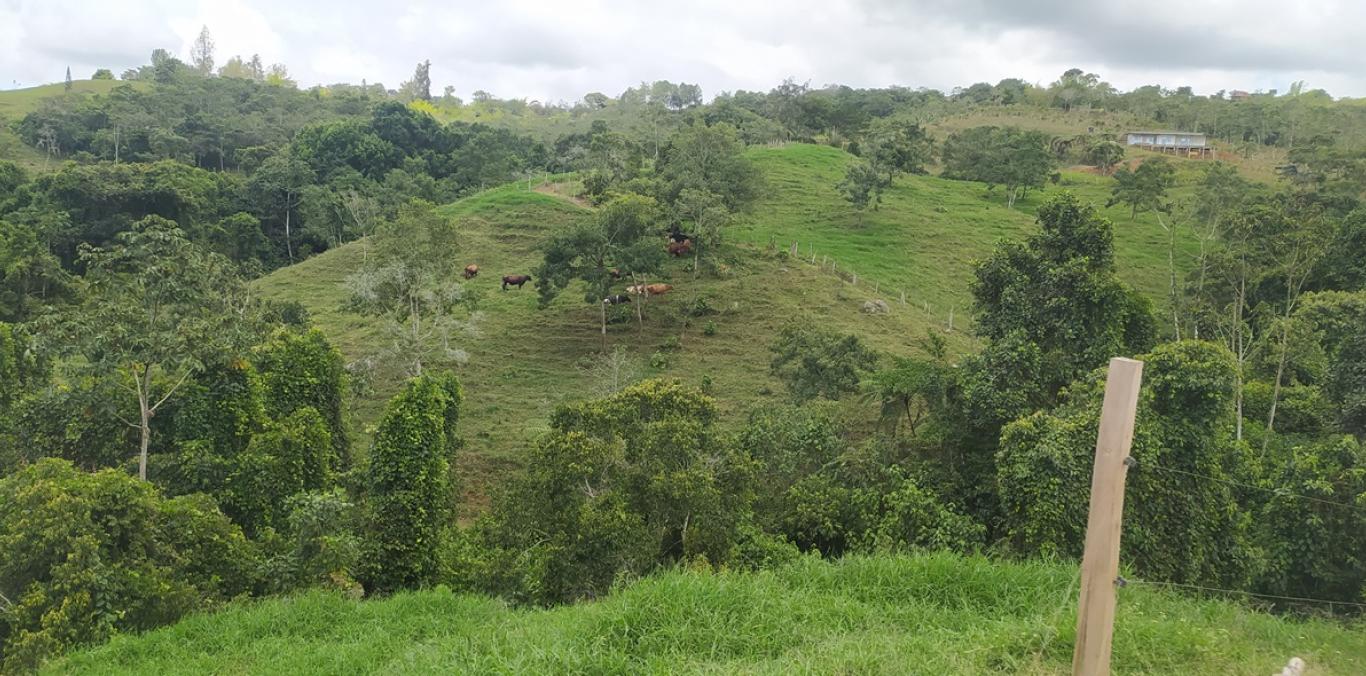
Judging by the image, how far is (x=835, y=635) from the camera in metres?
6.42

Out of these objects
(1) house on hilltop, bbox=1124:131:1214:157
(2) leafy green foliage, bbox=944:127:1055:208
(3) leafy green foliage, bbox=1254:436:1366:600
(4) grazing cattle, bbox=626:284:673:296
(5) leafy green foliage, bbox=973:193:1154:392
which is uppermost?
(1) house on hilltop, bbox=1124:131:1214:157

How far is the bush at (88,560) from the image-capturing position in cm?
943

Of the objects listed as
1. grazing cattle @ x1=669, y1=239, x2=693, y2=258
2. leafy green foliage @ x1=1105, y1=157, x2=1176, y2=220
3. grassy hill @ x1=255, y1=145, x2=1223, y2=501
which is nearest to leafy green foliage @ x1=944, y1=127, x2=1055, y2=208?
grassy hill @ x1=255, y1=145, x2=1223, y2=501

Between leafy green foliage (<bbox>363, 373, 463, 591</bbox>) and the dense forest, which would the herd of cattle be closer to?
the dense forest

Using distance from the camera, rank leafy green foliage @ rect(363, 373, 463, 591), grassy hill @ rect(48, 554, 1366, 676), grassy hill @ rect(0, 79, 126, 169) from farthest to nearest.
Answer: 1. grassy hill @ rect(0, 79, 126, 169)
2. leafy green foliage @ rect(363, 373, 463, 591)
3. grassy hill @ rect(48, 554, 1366, 676)

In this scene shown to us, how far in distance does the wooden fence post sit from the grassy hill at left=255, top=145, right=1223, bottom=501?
1733cm

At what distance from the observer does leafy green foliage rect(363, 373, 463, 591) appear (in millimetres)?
12719

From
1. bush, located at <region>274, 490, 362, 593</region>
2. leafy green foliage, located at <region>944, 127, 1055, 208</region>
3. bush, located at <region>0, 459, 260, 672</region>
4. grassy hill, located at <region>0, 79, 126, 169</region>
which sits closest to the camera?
bush, located at <region>0, 459, 260, 672</region>

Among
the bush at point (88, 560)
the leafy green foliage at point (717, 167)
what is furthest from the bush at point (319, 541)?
the leafy green foliage at point (717, 167)

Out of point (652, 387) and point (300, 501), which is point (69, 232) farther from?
point (652, 387)

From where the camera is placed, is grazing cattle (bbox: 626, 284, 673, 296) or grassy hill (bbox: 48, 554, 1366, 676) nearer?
grassy hill (bbox: 48, 554, 1366, 676)

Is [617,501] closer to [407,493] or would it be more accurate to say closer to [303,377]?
[407,493]

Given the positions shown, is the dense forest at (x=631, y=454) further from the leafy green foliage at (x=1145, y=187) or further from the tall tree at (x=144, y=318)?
the leafy green foliage at (x=1145, y=187)

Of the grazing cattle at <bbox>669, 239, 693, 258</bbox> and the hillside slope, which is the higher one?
the grazing cattle at <bbox>669, 239, 693, 258</bbox>
